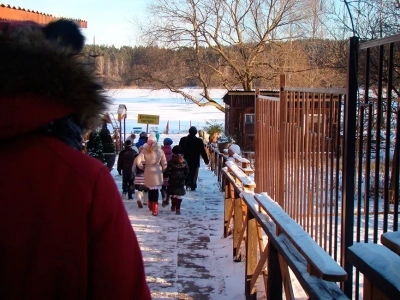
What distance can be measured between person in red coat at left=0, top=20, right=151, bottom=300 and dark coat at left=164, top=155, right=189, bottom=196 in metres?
7.68

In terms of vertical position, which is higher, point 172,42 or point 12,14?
point 172,42

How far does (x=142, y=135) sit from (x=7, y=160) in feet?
36.9

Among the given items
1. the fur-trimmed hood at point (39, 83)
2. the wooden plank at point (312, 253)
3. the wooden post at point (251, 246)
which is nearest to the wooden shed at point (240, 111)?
the wooden post at point (251, 246)

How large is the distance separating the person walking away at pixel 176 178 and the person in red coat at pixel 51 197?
25.2 ft

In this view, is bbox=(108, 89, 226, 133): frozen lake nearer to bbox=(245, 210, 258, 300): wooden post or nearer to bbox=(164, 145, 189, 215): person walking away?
bbox=(164, 145, 189, 215): person walking away

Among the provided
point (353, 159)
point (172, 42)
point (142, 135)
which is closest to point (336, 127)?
point (353, 159)

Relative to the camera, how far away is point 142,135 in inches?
498

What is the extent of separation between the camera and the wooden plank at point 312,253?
2.20m

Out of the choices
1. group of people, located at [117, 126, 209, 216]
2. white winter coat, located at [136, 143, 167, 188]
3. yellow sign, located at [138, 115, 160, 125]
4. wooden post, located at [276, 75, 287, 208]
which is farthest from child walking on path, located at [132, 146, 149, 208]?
yellow sign, located at [138, 115, 160, 125]

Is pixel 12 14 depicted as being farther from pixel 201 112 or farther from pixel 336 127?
pixel 201 112

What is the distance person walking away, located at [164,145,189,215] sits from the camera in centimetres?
920

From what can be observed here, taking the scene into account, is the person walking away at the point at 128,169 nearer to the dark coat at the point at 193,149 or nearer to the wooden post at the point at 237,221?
the dark coat at the point at 193,149

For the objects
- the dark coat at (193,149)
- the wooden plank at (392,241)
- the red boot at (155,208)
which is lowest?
the red boot at (155,208)

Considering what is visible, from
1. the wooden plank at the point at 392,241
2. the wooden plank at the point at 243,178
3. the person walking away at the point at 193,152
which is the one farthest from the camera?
the person walking away at the point at 193,152
